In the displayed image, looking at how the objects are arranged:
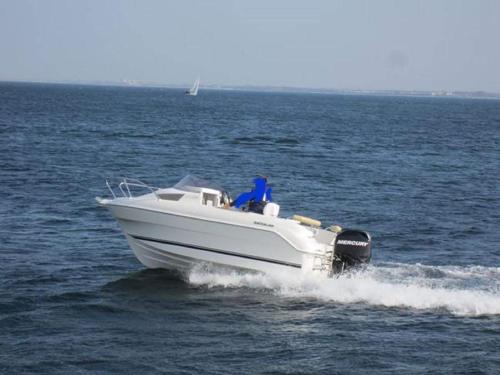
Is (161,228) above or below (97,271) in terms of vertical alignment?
above

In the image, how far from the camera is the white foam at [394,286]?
15.4 m

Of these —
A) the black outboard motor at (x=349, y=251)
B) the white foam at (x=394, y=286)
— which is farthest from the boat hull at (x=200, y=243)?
the black outboard motor at (x=349, y=251)

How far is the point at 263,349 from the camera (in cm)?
1324

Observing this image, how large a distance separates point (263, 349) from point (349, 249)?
4.06m

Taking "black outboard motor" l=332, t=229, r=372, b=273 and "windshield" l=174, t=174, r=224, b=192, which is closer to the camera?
A: "black outboard motor" l=332, t=229, r=372, b=273

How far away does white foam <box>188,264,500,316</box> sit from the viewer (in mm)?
15445

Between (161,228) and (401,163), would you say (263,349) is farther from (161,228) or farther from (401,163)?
(401,163)

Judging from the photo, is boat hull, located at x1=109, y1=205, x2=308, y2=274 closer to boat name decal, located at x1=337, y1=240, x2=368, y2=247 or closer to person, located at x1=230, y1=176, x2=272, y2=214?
person, located at x1=230, y1=176, x2=272, y2=214

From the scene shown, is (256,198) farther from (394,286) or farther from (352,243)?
(394,286)

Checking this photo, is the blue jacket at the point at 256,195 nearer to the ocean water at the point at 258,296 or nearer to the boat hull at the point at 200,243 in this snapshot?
the boat hull at the point at 200,243

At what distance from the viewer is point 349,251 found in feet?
54.3

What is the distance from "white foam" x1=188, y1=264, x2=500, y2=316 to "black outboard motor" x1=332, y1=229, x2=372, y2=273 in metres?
A: 0.25

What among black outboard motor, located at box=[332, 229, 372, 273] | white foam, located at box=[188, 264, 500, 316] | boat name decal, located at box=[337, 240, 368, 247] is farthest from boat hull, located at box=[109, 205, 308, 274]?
boat name decal, located at box=[337, 240, 368, 247]

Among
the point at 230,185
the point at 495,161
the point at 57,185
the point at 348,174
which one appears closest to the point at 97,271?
the point at 57,185
